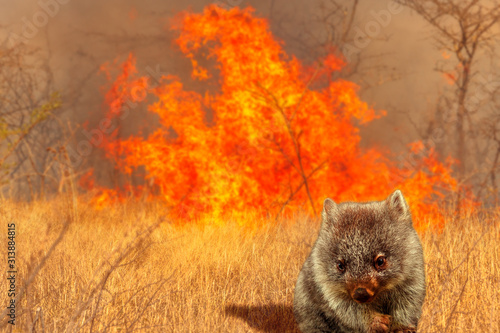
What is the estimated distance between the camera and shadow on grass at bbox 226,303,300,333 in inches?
165

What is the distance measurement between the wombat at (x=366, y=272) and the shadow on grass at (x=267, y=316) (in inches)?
28.4

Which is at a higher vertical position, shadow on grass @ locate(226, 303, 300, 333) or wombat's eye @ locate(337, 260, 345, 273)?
wombat's eye @ locate(337, 260, 345, 273)

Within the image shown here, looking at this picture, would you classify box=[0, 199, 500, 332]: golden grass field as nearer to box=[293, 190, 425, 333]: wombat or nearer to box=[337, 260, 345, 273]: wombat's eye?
box=[293, 190, 425, 333]: wombat

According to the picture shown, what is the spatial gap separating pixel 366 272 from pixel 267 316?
156cm

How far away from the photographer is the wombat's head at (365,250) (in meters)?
3.15

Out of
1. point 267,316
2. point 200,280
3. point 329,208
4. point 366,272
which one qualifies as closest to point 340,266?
point 366,272

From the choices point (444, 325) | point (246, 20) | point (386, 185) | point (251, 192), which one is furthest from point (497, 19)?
point (444, 325)

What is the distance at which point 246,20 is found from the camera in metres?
10.5

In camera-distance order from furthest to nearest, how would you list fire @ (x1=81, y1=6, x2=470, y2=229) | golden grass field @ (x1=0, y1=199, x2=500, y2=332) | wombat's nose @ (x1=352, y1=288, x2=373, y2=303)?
fire @ (x1=81, y1=6, x2=470, y2=229), golden grass field @ (x1=0, y1=199, x2=500, y2=332), wombat's nose @ (x1=352, y1=288, x2=373, y2=303)

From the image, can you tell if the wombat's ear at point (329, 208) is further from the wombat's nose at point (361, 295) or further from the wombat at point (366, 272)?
the wombat's nose at point (361, 295)

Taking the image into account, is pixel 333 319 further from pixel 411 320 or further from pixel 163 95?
pixel 163 95

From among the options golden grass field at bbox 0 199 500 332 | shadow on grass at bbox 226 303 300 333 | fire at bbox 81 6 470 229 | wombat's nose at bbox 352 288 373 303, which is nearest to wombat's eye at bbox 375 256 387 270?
wombat's nose at bbox 352 288 373 303

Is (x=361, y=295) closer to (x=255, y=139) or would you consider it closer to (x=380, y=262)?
(x=380, y=262)

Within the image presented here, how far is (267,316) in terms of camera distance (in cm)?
440
